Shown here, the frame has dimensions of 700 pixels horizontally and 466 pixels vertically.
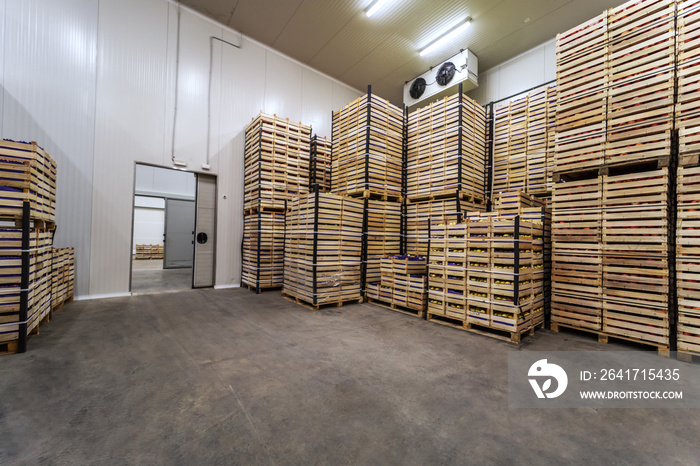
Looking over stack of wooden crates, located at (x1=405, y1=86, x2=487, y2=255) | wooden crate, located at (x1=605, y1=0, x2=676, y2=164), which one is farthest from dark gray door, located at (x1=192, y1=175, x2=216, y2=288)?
wooden crate, located at (x1=605, y1=0, x2=676, y2=164)

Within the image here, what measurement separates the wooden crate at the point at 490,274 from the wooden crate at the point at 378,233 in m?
2.32

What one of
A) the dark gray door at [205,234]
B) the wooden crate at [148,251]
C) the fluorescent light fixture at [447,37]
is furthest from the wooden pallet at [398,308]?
the wooden crate at [148,251]

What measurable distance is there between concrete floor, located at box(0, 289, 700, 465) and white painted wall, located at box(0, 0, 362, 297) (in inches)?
169

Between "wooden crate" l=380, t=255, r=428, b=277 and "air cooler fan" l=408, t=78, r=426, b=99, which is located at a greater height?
"air cooler fan" l=408, t=78, r=426, b=99

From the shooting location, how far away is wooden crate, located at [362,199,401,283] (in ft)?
28.1

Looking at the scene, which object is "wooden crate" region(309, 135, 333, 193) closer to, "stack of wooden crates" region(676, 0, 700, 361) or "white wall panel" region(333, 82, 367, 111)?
"white wall panel" region(333, 82, 367, 111)

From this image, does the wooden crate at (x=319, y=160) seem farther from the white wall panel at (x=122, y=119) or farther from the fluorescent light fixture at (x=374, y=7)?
the white wall panel at (x=122, y=119)

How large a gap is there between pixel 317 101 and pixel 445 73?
18.2 ft

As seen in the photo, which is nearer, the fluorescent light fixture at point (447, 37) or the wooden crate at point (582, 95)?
the wooden crate at point (582, 95)

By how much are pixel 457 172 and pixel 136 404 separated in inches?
326

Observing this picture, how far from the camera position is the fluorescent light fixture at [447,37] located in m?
9.89

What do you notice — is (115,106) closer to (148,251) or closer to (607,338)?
(607,338)

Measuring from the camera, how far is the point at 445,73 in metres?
11.3

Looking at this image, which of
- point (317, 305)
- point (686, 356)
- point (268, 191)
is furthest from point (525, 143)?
point (268, 191)
